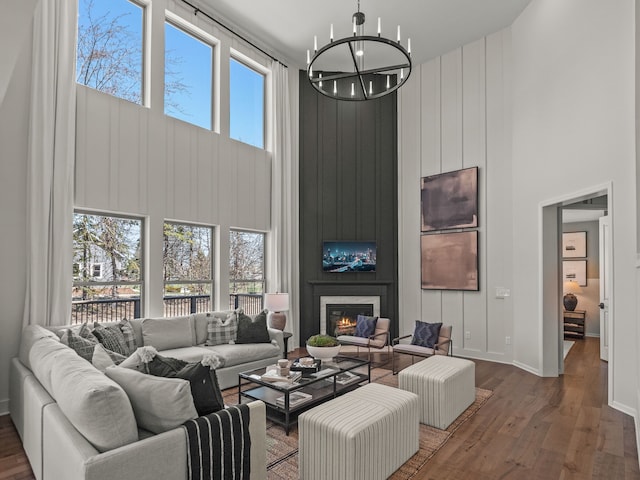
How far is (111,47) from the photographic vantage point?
5.04m

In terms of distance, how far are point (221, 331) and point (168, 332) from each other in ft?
2.28

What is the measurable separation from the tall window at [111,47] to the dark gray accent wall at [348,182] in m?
3.06

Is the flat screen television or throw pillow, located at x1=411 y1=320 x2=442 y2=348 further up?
the flat screen television

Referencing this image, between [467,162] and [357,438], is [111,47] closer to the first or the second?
[357,438]

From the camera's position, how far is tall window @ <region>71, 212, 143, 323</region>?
15.3 ft

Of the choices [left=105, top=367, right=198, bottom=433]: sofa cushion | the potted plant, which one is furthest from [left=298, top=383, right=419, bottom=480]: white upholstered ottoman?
the potted plant

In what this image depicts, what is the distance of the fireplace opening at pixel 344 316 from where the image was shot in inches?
287

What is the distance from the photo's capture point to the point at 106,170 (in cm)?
475

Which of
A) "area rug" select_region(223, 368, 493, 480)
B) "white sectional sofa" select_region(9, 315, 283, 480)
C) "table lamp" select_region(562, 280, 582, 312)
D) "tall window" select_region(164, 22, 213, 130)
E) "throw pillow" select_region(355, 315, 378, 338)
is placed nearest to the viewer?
"white sectional sofa" select_region(9, 315, 283, 480)

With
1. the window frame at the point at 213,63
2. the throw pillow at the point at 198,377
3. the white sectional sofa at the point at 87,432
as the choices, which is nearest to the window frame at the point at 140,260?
the window frame at the point at 213,63

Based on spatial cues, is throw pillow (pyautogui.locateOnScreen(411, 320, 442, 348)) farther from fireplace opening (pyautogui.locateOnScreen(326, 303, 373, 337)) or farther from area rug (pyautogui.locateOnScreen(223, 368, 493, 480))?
fireplace opening (pyautogui.locateOnScreen(326, 303, 373, 337))

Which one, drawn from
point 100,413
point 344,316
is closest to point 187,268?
point 344,316

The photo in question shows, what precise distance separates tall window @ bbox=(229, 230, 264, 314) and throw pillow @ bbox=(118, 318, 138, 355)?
1.92 metres

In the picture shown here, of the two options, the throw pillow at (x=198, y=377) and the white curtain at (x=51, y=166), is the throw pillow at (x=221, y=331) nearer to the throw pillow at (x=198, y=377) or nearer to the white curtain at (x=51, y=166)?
the white curtain at (x=51, y=166)
